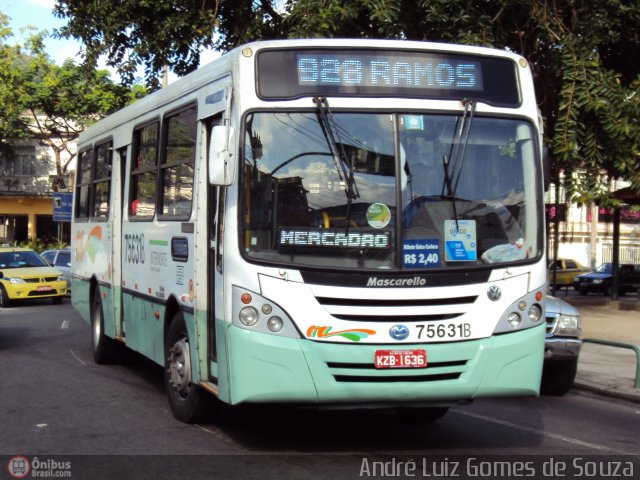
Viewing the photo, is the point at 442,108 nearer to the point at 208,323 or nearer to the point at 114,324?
the point at 208,323

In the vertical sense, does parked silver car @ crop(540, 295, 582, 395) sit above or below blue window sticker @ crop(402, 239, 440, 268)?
below

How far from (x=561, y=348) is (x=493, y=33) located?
Answer: 686 centimetres

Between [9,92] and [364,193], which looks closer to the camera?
[364,193]

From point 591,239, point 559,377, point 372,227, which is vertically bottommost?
point 559,377

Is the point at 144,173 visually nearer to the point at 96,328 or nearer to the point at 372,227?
the point at 96,328

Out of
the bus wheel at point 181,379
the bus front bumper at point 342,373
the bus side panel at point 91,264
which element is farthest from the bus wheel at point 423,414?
the bus side panel at point 91,264

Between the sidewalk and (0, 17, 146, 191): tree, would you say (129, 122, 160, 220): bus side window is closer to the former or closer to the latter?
the sidewalk

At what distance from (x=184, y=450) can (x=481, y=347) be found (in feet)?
7.87

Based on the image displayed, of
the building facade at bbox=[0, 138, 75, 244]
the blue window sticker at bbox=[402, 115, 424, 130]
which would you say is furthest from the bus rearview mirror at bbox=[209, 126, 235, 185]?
the building facade at bbox=[0, 138, 75, 244]

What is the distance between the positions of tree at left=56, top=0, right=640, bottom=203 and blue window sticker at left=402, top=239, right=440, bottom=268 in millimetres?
7796

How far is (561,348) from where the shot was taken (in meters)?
10.9

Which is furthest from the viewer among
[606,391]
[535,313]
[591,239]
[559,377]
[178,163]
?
[591,239]

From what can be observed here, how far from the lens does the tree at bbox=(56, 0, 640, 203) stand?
14.6m

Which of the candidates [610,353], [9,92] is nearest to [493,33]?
[610,353]
